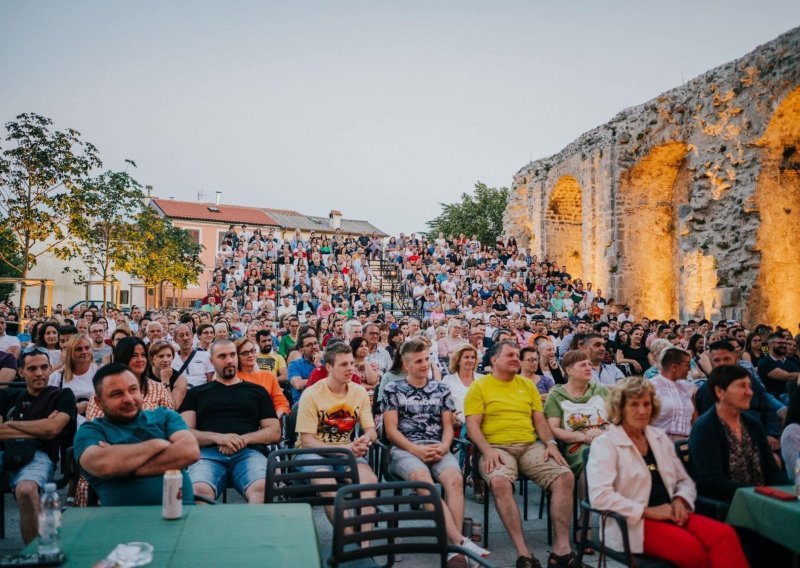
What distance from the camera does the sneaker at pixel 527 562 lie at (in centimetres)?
391

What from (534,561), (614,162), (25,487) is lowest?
(534,561)

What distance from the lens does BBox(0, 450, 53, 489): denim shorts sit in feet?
13.1

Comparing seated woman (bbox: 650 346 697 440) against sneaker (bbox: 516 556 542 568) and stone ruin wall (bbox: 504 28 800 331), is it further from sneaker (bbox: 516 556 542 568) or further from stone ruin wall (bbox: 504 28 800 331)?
stone ruin wall (bbox: 504 28 800 331)

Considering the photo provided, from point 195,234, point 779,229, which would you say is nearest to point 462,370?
point 779,229

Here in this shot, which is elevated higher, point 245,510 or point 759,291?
point 759,291

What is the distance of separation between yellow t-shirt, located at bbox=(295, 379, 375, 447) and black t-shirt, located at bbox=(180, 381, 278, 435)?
31 cm

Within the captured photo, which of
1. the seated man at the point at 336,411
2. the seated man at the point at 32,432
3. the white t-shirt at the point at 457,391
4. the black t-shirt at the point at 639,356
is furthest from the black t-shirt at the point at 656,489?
the black t-shirt at the point at 639,356

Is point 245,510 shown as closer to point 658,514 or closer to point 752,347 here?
point 658,514

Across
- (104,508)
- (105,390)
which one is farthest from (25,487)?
(104,508)

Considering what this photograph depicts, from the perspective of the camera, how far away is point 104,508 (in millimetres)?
2934

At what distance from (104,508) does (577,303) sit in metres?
17.2

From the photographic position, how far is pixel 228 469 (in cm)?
446

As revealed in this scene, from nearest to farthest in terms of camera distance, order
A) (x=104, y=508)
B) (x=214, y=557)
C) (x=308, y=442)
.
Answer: (x=214, y=557) < (x=104, y=508) < (x=308, y=442)

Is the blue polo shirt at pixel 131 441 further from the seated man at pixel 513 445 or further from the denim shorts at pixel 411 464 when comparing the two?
the seated man at pixel 513 445
